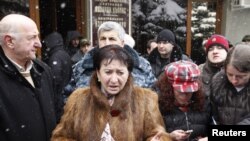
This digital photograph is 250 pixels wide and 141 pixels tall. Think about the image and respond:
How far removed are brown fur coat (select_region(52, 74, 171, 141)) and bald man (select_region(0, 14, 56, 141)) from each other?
9.5 inches

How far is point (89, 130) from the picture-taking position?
9.04 feet

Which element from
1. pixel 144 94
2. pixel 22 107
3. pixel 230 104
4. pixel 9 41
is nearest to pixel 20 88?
pixel 22 107

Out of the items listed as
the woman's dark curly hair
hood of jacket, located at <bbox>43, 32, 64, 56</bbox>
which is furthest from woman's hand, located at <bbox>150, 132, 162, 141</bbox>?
hood of jacket, located at <bbox>43, 32, 64, 56</bbox>

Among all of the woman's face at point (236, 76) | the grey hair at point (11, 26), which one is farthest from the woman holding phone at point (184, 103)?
the grey hair at point (11, 26)

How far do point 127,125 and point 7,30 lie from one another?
1137 mm

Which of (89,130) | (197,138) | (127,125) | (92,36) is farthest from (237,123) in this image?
(92,36)

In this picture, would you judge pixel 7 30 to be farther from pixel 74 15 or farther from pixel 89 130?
pixel 74 15

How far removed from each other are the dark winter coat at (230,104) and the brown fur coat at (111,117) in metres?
0.45

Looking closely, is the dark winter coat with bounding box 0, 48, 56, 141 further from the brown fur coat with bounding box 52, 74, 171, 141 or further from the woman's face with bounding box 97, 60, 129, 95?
the woman's face with bounding box 97, 60, 129, 95

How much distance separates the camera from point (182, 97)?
9.56ft

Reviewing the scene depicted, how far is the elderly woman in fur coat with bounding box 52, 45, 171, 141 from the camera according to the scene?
9.01 ft

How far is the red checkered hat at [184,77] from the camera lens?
286 centimetres

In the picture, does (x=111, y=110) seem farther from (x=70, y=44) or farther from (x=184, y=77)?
(x=70, y=44)

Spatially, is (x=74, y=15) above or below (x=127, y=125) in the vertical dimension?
above
